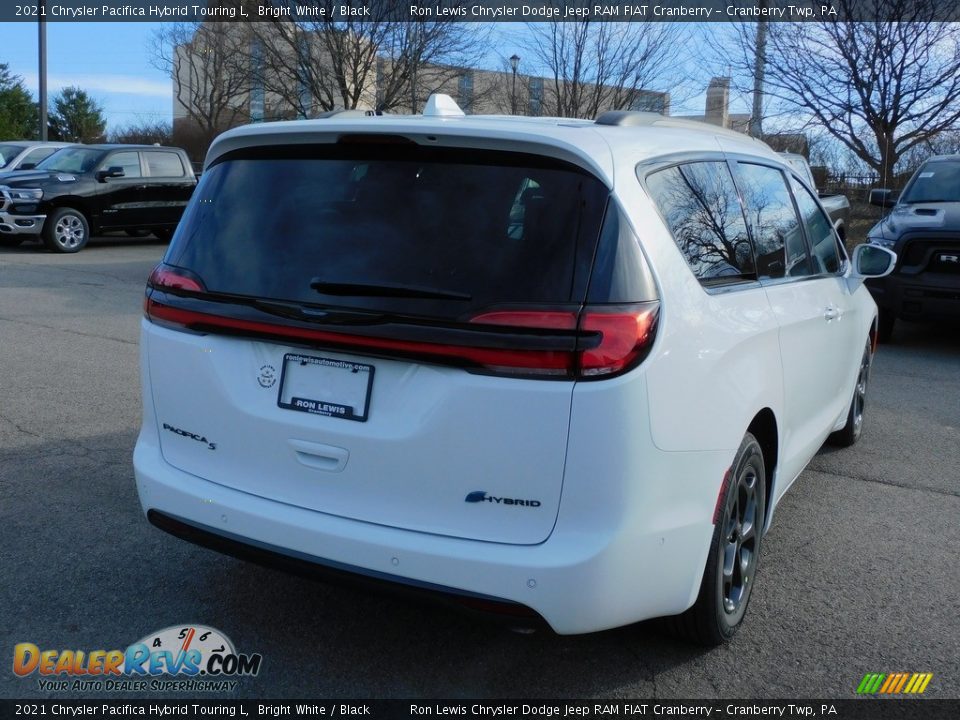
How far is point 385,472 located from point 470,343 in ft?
1.54

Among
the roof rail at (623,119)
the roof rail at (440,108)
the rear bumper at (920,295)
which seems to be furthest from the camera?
the rear bumper at (920,295)

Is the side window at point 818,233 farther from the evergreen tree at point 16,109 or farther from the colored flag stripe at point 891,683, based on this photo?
the evergreen tree at point 16,109

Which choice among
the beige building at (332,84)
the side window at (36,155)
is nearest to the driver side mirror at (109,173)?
the side window at (36,155)

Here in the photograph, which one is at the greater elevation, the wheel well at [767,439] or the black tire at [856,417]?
the wheel well at [767,439]

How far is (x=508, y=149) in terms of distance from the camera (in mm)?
2898

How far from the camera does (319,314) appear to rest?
2.93 m

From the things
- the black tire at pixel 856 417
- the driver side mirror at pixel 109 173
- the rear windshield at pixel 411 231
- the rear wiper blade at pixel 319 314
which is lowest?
the black tire at pixel 856 417

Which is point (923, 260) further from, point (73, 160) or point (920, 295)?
point (73, 160)

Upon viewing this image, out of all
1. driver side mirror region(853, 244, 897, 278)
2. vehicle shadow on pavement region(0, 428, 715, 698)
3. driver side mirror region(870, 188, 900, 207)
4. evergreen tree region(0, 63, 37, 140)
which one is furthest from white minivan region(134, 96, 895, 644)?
evergreen tree region(0, 63, 37, 140)

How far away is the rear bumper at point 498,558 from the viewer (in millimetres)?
2744

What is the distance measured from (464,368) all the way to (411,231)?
18.0 inches

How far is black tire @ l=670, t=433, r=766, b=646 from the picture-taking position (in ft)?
10.6

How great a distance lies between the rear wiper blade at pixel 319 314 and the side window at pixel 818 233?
259cm

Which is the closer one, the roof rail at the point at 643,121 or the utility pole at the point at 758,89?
the roof rail at the point at 643,121
